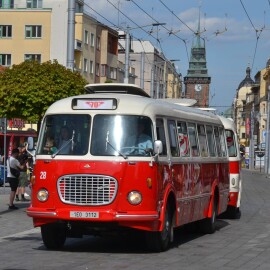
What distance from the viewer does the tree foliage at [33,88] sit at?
2147 cm

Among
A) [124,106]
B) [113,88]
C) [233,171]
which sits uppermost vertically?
[113,88]

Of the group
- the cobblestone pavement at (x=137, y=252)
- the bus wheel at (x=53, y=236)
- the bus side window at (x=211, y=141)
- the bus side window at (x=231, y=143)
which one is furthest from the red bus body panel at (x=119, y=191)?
the bus side window at (x=231, y=143)

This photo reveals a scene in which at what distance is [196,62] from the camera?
19050cm

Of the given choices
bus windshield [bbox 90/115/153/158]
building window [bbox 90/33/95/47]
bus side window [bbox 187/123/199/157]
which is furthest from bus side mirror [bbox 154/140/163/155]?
building window [bbox 90/33/95/47]

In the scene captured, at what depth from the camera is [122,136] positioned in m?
13.0

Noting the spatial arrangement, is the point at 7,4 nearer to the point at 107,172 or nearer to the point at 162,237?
the point at 162,237

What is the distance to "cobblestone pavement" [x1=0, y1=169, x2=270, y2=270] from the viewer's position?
11.7m

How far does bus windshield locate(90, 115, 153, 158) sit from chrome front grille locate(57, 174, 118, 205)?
43 cm

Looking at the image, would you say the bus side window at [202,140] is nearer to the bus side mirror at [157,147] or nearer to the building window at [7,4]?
the bus side mirror at [157,147]

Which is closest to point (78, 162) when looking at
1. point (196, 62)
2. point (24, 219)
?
point (24, 219)

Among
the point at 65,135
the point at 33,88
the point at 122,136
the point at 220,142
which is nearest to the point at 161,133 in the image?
the point at 122,136

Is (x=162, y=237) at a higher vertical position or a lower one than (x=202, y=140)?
lower

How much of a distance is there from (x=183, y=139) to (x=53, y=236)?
123 inches

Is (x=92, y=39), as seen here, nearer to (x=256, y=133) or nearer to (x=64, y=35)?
(x=64, y=35)
